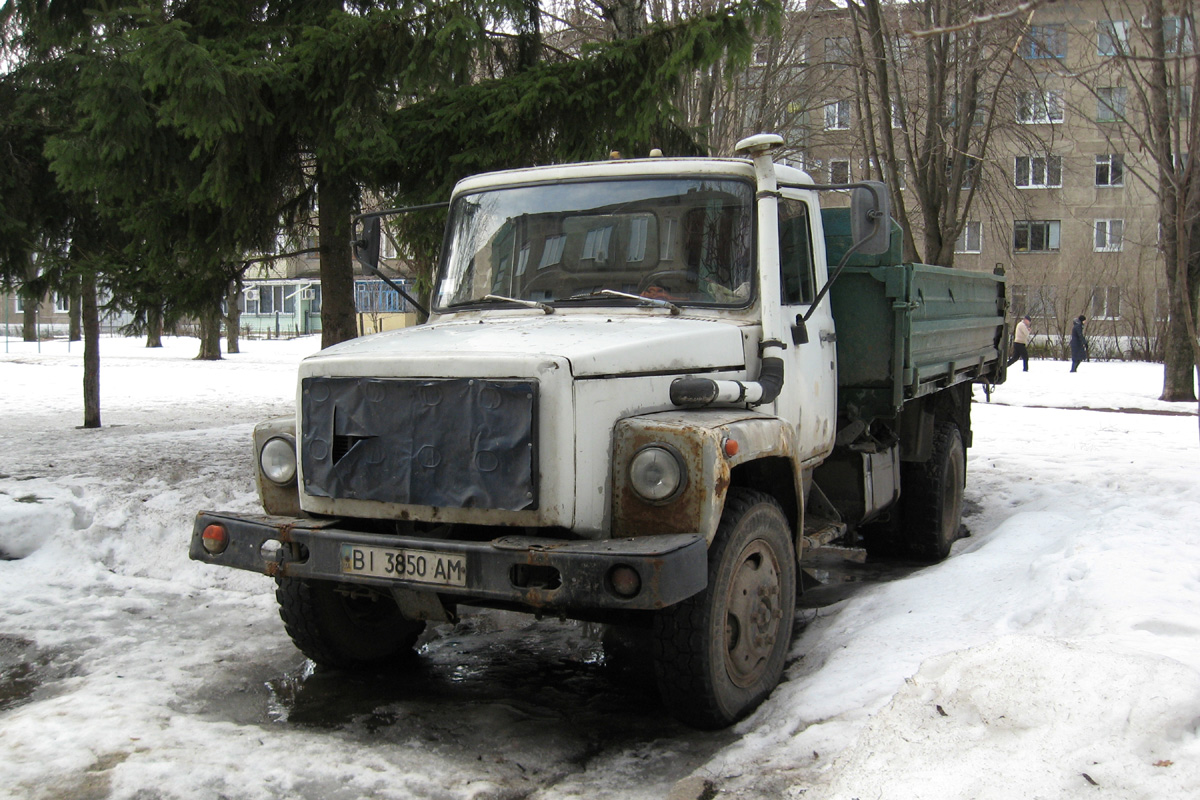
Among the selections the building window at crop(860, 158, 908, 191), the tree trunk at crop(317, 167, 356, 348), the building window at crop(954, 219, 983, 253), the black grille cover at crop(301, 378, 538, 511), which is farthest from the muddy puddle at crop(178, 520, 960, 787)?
the building window at crop(954, 219, 983, 253)

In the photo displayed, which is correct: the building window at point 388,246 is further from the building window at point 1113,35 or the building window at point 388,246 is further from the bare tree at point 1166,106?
the building window at point 1113,35

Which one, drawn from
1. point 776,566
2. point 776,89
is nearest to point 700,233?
point 776,566

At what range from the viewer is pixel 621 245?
5203 millimetres

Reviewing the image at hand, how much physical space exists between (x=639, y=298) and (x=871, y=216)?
111 cm

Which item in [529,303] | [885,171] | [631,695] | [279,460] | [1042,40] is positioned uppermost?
[1042,40]

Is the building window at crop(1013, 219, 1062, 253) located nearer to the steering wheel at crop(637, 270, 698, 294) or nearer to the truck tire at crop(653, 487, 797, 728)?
the steering wheel at crop(637, 270, 698, 294)

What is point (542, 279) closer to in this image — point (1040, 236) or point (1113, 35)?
point (1113, 35)

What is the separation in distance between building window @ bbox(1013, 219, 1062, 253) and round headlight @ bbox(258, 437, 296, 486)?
43540 mm

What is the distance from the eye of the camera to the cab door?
532cm

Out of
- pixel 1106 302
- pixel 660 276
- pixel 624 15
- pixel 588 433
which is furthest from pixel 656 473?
pixel 1106 302

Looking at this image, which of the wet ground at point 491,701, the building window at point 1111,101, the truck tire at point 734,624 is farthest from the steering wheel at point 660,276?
the building window at point 1111,101

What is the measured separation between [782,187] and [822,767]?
2882mm

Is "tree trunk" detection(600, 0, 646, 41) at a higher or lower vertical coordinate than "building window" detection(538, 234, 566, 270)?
higher

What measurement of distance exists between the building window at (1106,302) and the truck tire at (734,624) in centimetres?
3509
